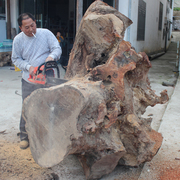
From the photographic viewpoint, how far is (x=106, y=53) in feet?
7.45

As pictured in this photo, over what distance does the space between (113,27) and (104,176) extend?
4.85ft

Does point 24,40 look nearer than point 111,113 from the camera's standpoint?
No

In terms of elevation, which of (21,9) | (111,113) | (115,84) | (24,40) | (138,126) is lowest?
(138,126)

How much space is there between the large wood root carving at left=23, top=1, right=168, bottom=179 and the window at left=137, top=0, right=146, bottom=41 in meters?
7.17

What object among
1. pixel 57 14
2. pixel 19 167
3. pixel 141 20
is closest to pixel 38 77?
pixel 19 167

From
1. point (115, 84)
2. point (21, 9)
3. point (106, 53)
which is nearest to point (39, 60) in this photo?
point (106, 53)

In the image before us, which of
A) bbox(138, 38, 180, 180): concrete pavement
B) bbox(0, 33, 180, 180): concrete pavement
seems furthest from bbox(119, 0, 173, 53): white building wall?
bbox(138, 38, 180, 180): concrete pavement

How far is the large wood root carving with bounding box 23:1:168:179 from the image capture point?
1.63 metres

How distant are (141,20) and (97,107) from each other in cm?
868

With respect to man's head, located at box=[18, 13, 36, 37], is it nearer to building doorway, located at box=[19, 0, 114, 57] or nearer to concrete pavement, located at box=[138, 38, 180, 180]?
concrete pavement, located at box=[138, 38, 180, 180]

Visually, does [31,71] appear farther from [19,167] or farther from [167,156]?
[167,156]

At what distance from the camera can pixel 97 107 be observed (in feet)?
5.51

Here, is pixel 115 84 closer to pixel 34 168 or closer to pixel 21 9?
pixel 34 168

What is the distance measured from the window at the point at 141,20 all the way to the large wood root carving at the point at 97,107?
7.17 metres
